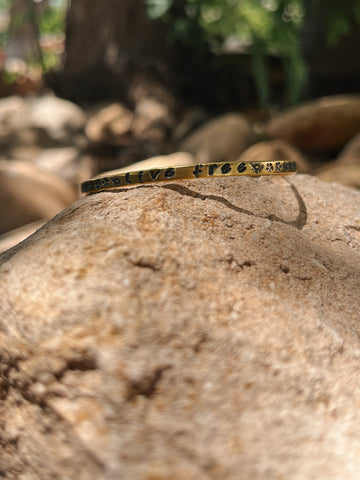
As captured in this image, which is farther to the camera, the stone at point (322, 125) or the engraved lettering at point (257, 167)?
the stone at point (322, 125)

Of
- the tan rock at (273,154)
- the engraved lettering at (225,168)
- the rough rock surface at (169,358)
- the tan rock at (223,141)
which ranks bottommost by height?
the rough rock surface at (169,358)

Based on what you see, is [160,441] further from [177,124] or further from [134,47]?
[134,47]

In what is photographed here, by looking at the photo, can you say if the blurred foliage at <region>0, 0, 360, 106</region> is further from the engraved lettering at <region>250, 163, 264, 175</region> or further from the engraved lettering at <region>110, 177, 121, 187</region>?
the engraved lettering at <region>110, 177, 121, 187</region>

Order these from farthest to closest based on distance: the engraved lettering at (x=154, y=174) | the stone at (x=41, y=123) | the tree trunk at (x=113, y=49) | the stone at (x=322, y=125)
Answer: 1. the tree trunk at (x=113, y=49)
2. the stone at (x=41, y=123)
3. the stone at (x=322, y=125)
4. the engraved lettering at (x=154, y=174)

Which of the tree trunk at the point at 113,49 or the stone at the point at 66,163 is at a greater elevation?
the tree trunk at the point at 113,49

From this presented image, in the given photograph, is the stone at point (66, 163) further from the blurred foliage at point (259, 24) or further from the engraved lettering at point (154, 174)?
the engraved lettering at point (154, 174)

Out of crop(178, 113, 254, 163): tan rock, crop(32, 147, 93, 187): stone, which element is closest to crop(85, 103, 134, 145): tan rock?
crop(32, 147, 93, 187): stone

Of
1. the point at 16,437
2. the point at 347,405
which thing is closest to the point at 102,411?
the point at 16,437

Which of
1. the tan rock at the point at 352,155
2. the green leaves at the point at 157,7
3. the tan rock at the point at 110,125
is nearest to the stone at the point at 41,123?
the tan rock at the point at 110,125
